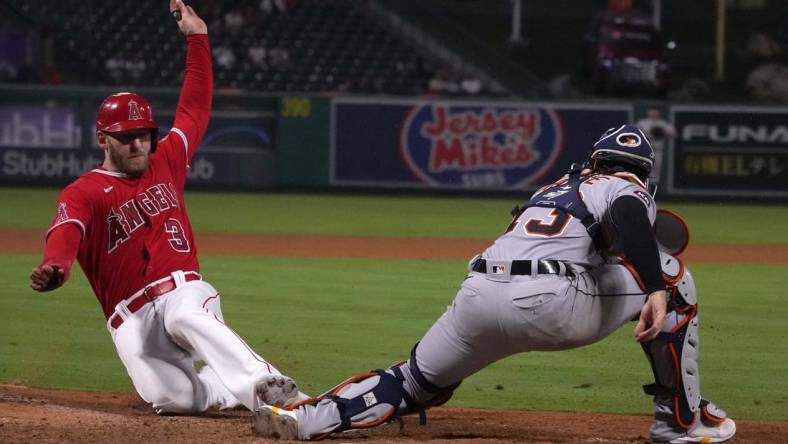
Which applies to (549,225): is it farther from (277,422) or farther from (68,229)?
(68,229)

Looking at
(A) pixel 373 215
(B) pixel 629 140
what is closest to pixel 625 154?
(B) pixel 629 140

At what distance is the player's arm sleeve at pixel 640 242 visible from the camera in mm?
4664

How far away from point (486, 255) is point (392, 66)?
19.0 metres

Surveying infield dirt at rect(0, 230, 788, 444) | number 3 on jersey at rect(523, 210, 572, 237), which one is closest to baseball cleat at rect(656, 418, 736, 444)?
infield dirt at rect(0, 230, 788, 444)

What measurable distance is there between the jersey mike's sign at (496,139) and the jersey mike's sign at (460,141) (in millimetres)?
15

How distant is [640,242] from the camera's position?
15.3 feet

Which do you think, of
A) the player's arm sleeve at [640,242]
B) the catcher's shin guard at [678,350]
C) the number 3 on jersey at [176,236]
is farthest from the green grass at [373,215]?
the player's arm sleeve at [640,242]

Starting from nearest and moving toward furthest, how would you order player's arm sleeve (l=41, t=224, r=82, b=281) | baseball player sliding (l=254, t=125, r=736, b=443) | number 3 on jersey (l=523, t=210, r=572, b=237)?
baseball player sliding (l=254, t=125, r=736, b=443), number 3 on jersey (l=523, t=210, r=572, b=237), player's arm sleeve (l=41, t=224, r=82, b=281)

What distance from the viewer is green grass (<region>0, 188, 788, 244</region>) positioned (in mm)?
14969

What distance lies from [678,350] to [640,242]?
1.76ft

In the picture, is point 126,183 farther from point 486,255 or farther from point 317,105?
point 317,105

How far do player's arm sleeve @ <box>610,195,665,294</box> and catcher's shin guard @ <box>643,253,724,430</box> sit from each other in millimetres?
267

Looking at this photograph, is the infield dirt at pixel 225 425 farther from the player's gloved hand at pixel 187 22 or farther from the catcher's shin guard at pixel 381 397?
the player's gloved hand at pixel 187 22

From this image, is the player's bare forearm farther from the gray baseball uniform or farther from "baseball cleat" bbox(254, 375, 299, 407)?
Result: the gray baseball uniform
